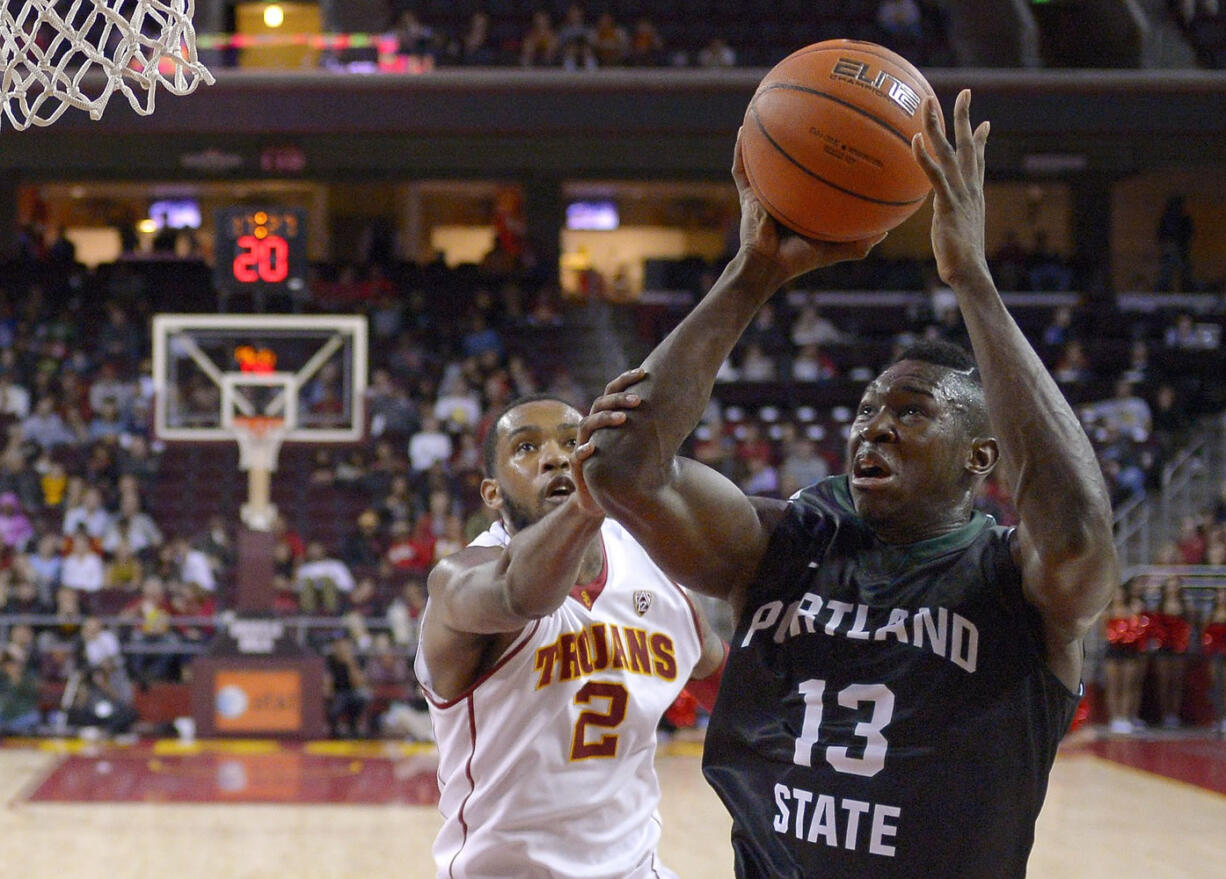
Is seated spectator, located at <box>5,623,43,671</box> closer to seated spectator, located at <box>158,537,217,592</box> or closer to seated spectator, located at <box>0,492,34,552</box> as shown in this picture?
seated spectator, located at <box>158,537,217,592</box>

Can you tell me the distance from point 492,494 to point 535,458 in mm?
199

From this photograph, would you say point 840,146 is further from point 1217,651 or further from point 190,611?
point 190,611

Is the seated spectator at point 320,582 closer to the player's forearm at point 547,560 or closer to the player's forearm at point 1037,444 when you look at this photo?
the player's forearm at point 547,560

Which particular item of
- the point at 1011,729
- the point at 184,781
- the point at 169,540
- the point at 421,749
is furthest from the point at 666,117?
the point at 1011,729

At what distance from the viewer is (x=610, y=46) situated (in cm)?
1694

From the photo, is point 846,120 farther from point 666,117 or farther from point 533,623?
point 666,117

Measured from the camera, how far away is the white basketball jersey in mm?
3246

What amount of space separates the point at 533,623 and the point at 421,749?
7837 millimetres

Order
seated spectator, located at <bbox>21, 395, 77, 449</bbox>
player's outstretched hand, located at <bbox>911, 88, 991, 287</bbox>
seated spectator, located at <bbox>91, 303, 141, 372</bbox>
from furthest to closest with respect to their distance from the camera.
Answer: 1. seated spectator, located at <bbox>91, 303, 141, 372</bbox>
2. seated spectator, located at <bbox>21, 395, 77, 449</bbox>
3. player's outstretched hand, located at <bbox>911, 88, 991, 287</bbox>

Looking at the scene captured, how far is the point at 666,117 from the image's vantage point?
16453mm

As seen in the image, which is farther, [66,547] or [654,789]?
[66,547]

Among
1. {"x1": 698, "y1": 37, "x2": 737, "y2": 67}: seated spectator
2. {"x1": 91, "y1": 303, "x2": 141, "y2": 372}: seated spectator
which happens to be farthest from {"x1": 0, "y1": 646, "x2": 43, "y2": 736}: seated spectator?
{"x1": 698, "y1": 37, "x2": 737, "y2": 67}: seated spectator

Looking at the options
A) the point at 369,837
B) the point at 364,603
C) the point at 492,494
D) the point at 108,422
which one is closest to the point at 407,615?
the point at 364,603

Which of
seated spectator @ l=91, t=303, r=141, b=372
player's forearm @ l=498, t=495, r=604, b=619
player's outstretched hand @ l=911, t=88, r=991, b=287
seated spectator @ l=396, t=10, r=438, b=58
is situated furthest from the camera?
seated spectator @ l=396, t=10, r=438, b=58
